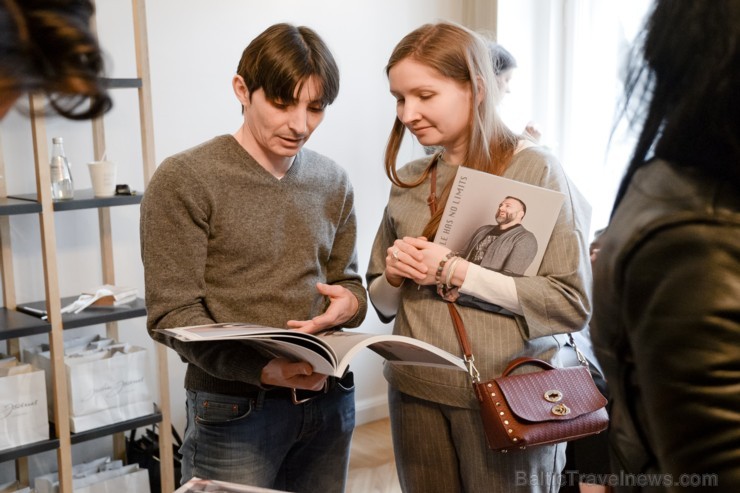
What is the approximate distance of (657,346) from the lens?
0.59 metres

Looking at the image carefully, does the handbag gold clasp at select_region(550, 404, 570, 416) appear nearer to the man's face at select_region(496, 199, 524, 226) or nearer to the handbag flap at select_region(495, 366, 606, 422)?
the handbag flap at select_region(495, 366, 606, 422)

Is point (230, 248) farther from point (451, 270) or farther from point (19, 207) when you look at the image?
point (19, 207)

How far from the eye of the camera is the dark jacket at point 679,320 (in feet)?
1.85

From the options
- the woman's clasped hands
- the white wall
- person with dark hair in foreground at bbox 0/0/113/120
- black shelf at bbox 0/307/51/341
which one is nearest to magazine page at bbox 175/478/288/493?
person with dark hair in foreground at bbox 0/0/113/120

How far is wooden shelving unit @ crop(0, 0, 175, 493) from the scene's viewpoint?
249 centimetres

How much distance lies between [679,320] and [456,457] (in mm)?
1186

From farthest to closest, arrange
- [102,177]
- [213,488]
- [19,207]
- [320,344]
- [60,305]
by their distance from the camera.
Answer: [102,177] → [60,305] → [19,207] → [320,344] → [213,488]

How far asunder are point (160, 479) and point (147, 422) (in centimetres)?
27

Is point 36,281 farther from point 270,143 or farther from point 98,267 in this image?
point 270,143

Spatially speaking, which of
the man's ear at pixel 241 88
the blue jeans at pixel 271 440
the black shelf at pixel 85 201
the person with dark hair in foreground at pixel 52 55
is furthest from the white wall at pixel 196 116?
the person with dark hair in foreground at pixel 52 55

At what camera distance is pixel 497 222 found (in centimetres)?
166

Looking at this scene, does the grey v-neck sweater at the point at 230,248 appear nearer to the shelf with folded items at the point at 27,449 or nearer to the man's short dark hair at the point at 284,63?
the man's short dark hair at the point at 284,63

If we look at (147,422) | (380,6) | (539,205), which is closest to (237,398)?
(539,205)

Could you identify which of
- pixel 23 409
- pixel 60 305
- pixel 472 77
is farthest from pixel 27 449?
pixel 472 77
